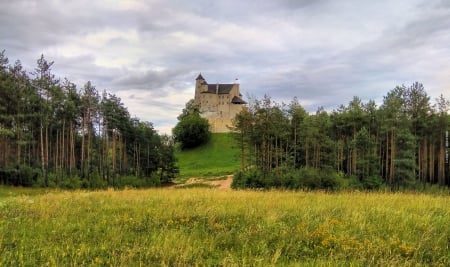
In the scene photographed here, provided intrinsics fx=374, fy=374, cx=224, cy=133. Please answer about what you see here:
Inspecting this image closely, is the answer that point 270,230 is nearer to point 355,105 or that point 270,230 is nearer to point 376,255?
point 376,255

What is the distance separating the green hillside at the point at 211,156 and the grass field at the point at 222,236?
3348 inches

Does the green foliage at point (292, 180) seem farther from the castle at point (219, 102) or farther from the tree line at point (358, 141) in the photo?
the castle at point (219, 102)

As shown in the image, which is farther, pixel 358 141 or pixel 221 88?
pixel 221 88

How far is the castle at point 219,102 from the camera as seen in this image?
14575cm

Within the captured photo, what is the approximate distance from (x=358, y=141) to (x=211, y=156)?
6430 cm

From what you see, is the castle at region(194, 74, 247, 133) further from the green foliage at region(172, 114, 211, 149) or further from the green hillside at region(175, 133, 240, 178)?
the green foliage at region(172, 114, 211, 149)

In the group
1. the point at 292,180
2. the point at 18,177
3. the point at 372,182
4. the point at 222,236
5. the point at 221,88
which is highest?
the point at 221,88

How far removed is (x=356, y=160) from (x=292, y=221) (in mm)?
50196

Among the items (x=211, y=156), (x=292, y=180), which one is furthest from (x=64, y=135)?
(x=211, y=156)

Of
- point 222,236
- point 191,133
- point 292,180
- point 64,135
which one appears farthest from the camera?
point 191,133

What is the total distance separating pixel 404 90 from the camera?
5441cm

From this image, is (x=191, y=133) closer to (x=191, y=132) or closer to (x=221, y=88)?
(x=191, y=132)

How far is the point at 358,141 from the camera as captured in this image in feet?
→ 171

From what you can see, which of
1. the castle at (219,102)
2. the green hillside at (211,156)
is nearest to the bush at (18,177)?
the green hillside at (211,156)
